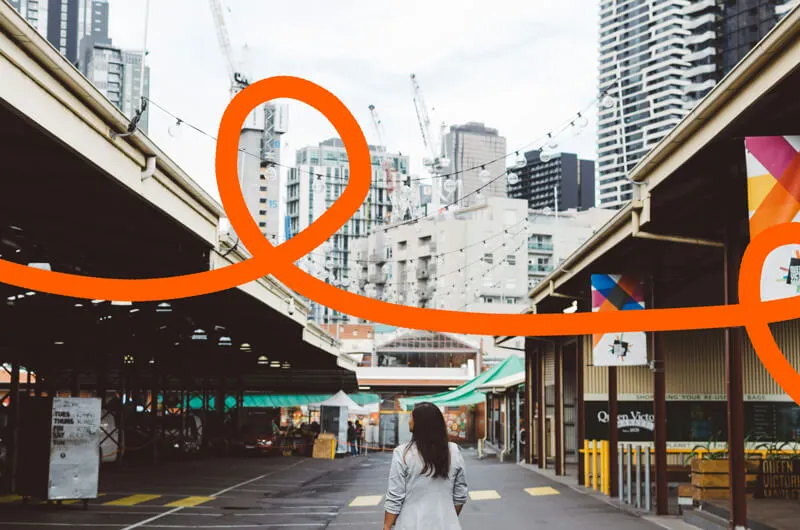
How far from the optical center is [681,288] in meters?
25.7

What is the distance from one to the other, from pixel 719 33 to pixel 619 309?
98.0m

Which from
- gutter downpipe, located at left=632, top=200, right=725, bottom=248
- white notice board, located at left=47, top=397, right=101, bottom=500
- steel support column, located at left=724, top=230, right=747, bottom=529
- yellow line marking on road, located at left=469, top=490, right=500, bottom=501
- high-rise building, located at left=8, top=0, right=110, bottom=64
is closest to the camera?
steel support column, located at left=724, top=230, right=747, bottom=529

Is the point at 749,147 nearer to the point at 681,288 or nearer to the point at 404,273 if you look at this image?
the point at 681,288

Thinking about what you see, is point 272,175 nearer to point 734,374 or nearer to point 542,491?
point 542,491

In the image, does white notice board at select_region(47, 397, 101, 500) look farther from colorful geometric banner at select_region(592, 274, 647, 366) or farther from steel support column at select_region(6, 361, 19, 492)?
colorful geometric banner at select_region(592, 274, 647, 366)

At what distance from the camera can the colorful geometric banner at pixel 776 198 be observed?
32.2 ft

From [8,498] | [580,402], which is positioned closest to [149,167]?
[8,498]

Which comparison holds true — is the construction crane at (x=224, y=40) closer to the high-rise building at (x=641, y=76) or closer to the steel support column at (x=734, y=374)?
the high-rise building at (x=641, y=76)

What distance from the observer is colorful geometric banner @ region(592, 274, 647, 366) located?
19828 mm

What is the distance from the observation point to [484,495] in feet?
80.0

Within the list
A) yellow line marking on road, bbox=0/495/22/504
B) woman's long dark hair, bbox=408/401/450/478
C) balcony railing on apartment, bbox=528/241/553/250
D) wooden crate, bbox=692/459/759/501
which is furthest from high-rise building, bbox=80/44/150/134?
balcony railing on apartment, bbox=528/241/553/250

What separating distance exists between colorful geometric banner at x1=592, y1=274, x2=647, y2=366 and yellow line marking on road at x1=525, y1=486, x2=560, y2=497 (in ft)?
17.6

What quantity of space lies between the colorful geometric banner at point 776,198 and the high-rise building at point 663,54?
76.3 meters

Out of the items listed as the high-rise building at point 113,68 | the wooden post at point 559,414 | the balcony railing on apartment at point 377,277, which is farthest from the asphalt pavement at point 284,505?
the balcony railing on apartment at point 377,277
